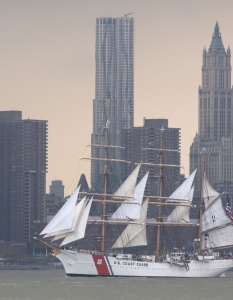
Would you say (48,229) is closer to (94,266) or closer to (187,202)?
(94,266)

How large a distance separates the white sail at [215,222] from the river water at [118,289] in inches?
176

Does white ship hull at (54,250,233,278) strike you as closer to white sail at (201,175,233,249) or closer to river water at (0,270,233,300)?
river water at (0,270,233,300)

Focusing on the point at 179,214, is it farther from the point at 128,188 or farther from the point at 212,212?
the point at 128,188

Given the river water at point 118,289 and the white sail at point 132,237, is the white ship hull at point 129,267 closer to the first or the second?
the river water at point 118,289

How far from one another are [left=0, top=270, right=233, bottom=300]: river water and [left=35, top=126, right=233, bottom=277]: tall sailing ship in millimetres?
1884

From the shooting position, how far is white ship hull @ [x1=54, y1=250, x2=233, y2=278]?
15150 centimetres

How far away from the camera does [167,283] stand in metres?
144

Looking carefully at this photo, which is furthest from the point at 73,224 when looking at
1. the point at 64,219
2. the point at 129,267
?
the point at 129,267

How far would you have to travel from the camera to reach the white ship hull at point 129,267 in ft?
497

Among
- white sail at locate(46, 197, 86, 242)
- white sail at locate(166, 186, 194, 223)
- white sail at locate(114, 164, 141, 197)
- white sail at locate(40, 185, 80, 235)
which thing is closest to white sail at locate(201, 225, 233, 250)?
white sail at locate(166, 186, 194, 223)

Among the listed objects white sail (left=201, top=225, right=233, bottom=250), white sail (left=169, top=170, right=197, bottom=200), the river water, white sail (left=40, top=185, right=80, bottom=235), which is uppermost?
white sail (left=169, top=170, right=197, bottom=200)

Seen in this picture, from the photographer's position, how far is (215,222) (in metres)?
158

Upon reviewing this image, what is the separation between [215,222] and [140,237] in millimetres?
8619

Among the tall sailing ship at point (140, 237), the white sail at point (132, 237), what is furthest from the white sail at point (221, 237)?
the white sail at point (132, 237)
